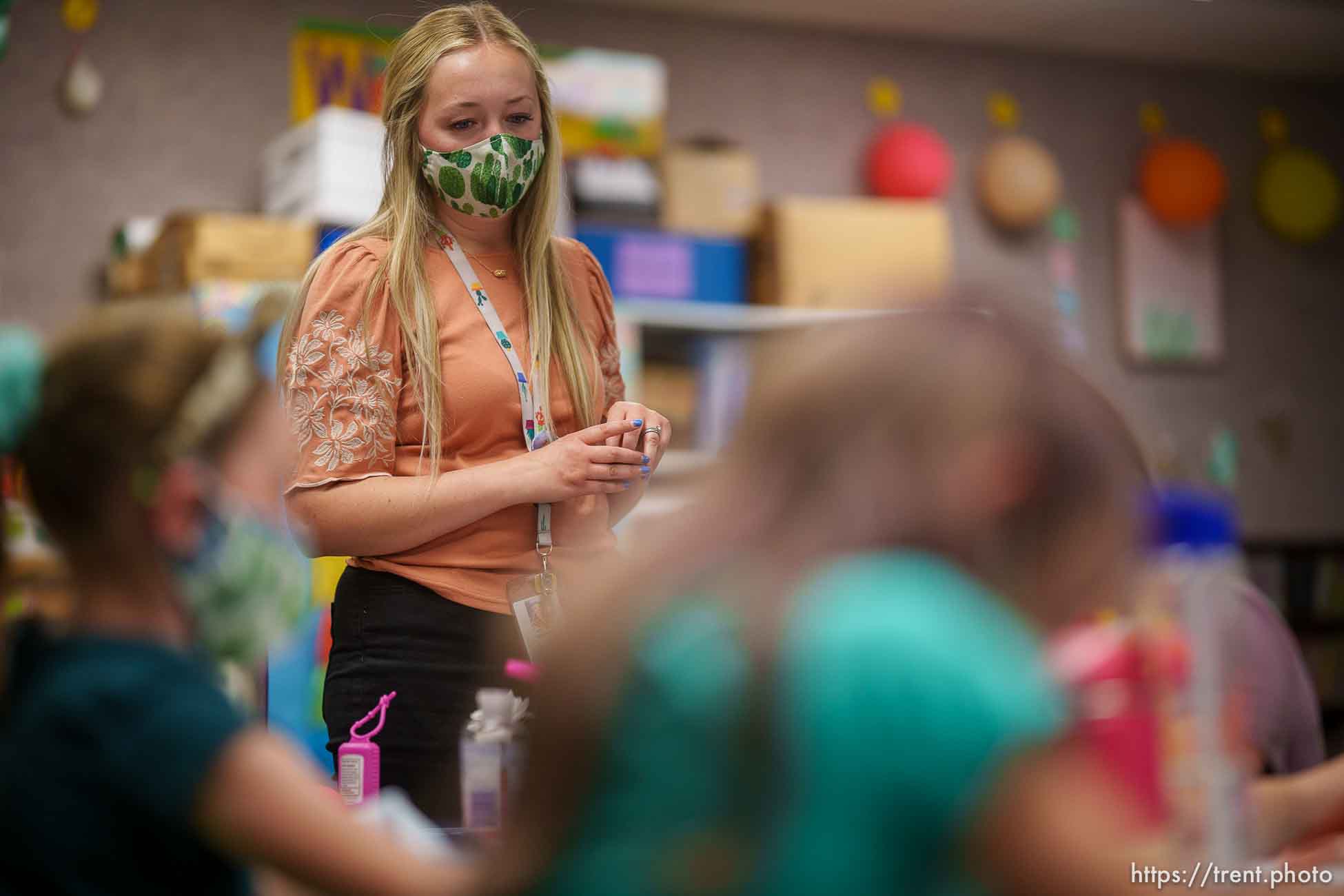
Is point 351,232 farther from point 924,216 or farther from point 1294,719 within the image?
point 924,216

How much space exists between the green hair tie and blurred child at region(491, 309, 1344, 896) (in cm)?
47

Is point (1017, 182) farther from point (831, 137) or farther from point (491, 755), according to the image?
point (491, 755)

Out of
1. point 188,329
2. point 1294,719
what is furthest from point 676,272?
point 188,329

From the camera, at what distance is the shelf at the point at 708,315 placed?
4055mm

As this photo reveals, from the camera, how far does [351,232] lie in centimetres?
169

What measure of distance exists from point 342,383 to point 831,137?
3733 mm

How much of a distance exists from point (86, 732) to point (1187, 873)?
0.73 meters

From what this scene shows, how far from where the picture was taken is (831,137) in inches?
198

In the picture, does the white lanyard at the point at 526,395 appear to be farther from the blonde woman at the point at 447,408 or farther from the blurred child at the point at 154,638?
the blurred child at the point at 154,638

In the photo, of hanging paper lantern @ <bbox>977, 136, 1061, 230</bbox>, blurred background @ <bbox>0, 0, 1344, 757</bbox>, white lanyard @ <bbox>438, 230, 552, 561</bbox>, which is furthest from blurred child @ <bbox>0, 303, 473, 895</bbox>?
hanging paper lantern @ <bbox>977, 136, 1061, 230</bbox>

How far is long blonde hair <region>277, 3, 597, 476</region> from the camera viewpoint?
1602 millimetres

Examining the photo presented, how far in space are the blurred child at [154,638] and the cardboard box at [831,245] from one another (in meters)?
3.25

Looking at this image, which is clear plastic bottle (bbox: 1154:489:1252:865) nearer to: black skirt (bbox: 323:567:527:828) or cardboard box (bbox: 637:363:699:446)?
black skirt (bbox: 323:567:527:828)

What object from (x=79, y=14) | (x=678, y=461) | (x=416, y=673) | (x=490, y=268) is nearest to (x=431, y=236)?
(x=490, y=268)
